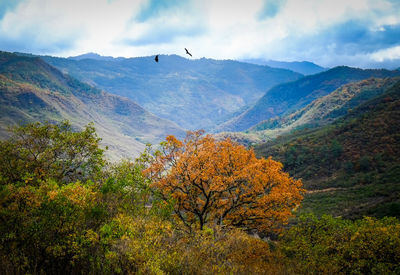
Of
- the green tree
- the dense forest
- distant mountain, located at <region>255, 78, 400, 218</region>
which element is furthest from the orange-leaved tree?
distant mountain, located at <region>255, 78, 400, 218</region>

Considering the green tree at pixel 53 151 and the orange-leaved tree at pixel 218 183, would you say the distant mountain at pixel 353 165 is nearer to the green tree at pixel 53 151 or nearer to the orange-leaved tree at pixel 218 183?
the orange-leaved tree at pixel 218 183

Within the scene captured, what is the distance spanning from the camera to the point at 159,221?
16562mm

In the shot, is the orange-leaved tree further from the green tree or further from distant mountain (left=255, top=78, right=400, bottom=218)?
distant mountain (left=255, top=78, right=400, bottom=218)

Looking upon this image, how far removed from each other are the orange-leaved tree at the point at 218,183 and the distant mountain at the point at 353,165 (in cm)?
3402

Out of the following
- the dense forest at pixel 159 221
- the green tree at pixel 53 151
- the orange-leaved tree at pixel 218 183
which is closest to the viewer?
the dense forest at pixel 159 221

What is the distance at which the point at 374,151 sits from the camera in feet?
316

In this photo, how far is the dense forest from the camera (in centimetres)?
1327

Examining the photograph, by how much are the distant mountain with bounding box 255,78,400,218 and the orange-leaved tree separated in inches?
1340

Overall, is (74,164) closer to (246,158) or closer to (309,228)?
(246,158)

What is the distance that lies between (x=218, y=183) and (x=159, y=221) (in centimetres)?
851

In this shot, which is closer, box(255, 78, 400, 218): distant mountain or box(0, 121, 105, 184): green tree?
box(0, 121, 105, 184): green tree

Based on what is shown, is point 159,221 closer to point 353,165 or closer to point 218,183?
point 218,183

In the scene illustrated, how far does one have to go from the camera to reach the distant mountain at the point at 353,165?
217ft

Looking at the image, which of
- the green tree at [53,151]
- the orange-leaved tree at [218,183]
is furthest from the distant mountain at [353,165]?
the green tree at [53,151]
